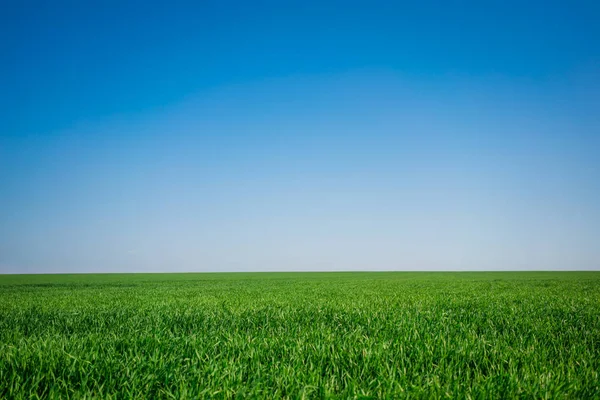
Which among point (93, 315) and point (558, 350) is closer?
point (558, 350)

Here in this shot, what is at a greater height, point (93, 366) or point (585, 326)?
point (93, 366)

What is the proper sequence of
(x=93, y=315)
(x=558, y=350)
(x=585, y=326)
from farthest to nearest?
(x=93, y=315), (x=585, y=326), (x=558, y=350)

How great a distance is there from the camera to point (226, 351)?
4449 mm

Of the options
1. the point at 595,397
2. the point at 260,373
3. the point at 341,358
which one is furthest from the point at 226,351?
the point at 595,397

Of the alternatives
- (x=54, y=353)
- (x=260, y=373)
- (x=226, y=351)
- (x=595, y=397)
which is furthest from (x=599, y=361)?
(x=54, y=353)

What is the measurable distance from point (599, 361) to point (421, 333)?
2124 mm

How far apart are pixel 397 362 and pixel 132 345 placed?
3.25 metres

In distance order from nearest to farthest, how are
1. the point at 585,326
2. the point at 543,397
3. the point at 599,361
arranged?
the point at 543,397 → the point at 599,361 → the point at 585,326

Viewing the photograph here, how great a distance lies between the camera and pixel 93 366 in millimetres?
3551

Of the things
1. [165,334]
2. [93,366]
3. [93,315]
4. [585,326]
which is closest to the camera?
[93,366]

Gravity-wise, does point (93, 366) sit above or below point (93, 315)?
above

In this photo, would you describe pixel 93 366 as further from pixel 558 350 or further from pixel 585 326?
pixel 585 326

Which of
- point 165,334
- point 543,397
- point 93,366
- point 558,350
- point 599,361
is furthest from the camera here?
point 165,334

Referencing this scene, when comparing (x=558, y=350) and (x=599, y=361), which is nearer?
(x=599, y=361)
